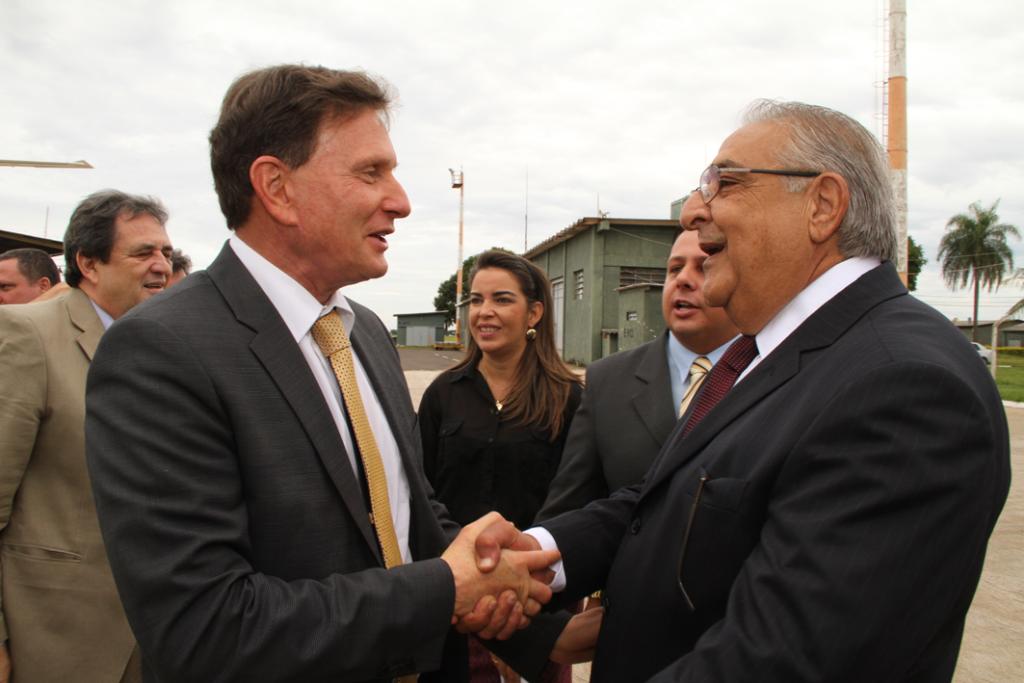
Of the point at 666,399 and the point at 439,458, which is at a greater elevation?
the point at 666,399

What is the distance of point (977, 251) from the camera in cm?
5362

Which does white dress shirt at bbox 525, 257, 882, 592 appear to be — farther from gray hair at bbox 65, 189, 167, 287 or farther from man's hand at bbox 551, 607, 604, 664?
gray hair at bbox 65, 189, 167, 287

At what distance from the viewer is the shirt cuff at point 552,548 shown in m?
2.47

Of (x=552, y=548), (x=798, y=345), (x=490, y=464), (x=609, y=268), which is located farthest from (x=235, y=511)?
(x=609, y=268)

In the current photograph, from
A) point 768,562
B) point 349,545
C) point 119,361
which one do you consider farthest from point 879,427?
point 119,361

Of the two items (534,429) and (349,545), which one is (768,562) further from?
(534,429)

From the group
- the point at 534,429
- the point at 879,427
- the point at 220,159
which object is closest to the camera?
the point at 879,427

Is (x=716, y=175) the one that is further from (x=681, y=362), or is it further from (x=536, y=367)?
(x=536, y=367)

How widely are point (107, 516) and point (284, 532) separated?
1.21 ft

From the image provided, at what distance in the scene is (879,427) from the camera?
1344 millimetres

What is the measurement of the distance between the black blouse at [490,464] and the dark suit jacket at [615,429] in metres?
0.61

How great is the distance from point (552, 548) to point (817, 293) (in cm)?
126

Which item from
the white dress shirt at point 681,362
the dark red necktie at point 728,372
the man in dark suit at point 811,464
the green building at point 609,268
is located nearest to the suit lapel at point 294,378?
the man in dark suit at point 811,464

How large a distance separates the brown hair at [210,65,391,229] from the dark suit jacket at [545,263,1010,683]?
1285 mm
